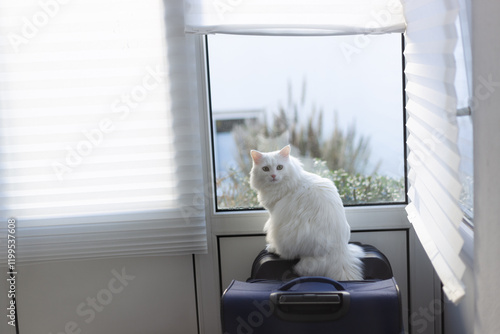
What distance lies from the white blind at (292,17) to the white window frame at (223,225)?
176mm

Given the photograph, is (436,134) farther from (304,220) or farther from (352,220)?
(352,220)

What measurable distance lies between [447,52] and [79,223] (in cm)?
163

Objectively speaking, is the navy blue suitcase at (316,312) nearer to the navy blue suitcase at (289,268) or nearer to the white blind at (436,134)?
the white blind at (436,134)

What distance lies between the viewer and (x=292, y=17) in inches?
78.7

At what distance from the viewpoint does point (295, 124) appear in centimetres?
225

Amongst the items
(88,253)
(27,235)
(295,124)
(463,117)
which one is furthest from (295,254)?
(27,235)

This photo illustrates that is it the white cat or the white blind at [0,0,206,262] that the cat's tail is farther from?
the white blind at [0,0,206,262]

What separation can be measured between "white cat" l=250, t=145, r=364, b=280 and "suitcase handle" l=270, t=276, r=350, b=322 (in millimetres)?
348

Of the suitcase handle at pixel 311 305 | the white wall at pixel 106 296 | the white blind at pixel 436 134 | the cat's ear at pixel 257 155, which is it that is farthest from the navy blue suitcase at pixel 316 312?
the white wall at pixel 106 296

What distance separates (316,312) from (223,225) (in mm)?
850

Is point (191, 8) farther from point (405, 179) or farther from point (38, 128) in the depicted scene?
point (405, 179)

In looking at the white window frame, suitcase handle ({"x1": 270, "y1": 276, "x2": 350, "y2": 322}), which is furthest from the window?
suitcase handle ({"x1": 270, "y1": 276, "x2": 350, "y2": 322})

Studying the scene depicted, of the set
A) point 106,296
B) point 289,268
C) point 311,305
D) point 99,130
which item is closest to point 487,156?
point 311,305

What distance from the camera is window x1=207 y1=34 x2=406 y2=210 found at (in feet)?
7.23
